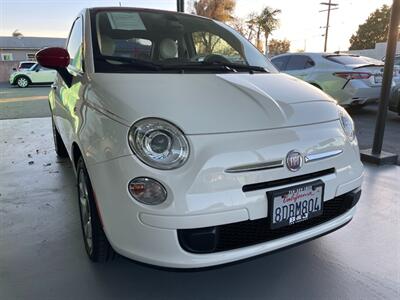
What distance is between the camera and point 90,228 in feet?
6.49

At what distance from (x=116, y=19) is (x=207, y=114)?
1300 millimetres

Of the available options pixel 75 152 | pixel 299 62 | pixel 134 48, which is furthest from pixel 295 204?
pixel 299 62

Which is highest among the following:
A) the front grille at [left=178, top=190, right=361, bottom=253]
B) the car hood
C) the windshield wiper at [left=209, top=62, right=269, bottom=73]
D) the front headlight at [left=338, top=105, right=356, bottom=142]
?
the windshield wiper at [left=209, top=62, right=269, bottom=73]

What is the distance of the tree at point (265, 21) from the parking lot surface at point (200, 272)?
83.5 ft

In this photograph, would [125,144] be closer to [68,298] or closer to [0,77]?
[68,298]

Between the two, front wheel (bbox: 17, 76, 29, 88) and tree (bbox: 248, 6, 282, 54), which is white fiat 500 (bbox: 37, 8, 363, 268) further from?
tree (bbox: 248, 6, 282, 54)

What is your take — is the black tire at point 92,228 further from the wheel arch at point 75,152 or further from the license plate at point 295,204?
the license plate at point 295,204

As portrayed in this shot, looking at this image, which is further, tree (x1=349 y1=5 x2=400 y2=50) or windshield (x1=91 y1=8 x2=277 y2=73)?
tree (x1=349 y1=5 x2=400 y2=50)

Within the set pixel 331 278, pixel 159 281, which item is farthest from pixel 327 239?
pixel 159 281

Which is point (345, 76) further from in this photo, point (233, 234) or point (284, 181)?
point (233, 234)

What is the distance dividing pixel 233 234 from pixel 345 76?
5.70 m

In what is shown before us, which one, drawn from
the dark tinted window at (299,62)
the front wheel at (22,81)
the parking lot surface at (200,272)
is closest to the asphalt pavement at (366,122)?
the dark tinted window at (299,62)

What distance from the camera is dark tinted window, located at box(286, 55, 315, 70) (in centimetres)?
720

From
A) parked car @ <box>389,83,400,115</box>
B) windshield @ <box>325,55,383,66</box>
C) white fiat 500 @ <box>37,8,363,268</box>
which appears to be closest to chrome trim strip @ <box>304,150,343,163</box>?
white fiat 500 @ <box>37,8,363,268</box>
